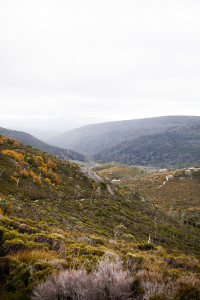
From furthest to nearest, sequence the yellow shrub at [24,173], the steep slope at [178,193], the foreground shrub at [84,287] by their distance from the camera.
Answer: the steep slope at [178,193] → the yellow shrub at [24,173] → the foreground shrub at [84,287]

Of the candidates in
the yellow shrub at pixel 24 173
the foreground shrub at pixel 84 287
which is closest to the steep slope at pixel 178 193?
the yellow shrub at pixel 24 173

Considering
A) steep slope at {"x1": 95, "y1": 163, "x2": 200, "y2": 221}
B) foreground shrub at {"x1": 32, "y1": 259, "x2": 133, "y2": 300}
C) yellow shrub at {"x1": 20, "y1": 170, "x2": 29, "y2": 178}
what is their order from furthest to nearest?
steep slope at {"x1": 95, "y1": 163, "x2": 200, "y2": 221}
yellow shrub at {"x1": 20, "y1": 170, "x2": 29, "y2": 178}
foreground shrub at {"x1": 32, "y1": 259, "x2": 133, "y2": 300}

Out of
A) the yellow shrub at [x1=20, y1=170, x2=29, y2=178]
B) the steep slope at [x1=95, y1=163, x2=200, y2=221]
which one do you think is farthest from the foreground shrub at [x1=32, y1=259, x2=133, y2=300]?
the steep slope at [x1=95, y1=163, x2=200, y2=221]

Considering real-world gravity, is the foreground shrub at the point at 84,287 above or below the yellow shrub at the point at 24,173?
above

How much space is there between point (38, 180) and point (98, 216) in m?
10.3

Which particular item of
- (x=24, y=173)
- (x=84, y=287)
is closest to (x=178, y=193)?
(x=24, y=173)

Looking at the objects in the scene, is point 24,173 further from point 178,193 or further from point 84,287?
point 178,193

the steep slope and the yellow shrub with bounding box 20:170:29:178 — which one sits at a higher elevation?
the yellow shrub with bounding box 20:170:29:178

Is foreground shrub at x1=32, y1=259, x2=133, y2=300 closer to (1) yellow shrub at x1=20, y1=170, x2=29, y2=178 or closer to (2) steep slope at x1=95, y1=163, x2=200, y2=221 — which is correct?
(1) yellow shrub at x1=20, y1=170, x2=29, y2=178

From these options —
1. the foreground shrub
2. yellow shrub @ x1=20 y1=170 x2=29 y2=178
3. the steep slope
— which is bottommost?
the steep slope

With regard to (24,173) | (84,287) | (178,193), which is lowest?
(178,193)

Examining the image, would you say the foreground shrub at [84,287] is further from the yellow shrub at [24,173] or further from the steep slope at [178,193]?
the steep slope at [178,193]

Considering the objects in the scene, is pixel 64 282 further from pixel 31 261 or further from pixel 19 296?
pixel 31 261

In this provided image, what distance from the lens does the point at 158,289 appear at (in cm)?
363
